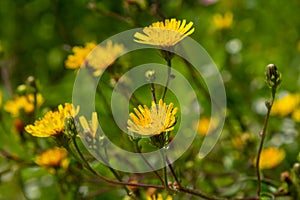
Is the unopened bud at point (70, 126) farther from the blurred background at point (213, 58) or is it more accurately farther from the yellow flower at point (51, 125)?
the blurred background at point (213, 58)

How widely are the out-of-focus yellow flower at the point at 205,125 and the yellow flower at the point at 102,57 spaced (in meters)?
0.21

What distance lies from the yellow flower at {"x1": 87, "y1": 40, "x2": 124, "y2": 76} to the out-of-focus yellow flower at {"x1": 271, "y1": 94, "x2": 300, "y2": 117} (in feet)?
1.27

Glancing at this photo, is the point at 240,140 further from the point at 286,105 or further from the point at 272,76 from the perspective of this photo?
the point at 272,76

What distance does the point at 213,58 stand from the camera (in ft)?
3.74

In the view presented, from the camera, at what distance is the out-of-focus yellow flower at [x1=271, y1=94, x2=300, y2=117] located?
105cm

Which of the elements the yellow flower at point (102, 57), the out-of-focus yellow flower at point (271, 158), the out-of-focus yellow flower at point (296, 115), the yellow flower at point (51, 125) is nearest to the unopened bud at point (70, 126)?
the yellow flower at point (51, 125)

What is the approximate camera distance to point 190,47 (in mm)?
1169

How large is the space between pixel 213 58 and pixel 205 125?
18cm

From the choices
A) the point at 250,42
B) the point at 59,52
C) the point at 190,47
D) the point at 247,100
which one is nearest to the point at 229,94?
the point at 247,100

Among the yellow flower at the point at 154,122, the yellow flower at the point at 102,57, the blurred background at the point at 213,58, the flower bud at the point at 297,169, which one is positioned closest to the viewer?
the yellow flower at the point at 154,122

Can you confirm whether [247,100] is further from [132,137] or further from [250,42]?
[132,137]

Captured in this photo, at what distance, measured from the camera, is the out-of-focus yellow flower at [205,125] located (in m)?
0.95

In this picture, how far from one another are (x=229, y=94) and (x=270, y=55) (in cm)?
19

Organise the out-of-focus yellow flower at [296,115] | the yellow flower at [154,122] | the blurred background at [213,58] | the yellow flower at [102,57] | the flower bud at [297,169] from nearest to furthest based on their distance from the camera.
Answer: the yellow flower at [154,122]
the flower bud at [297,169]
the yellow flower at [102,57]
the blurred background at [213,58]
the out-of-focus yellow flower at [296,115]
